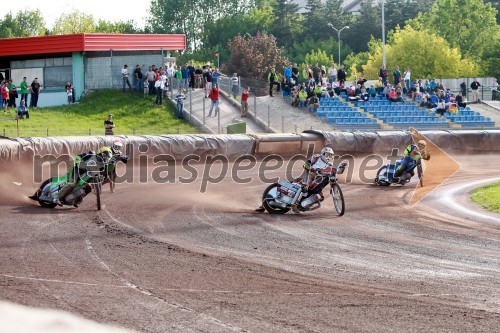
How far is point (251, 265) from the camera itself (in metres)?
11.3

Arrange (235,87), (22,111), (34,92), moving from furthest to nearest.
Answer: (235,87) < (34,92) < (22,111)

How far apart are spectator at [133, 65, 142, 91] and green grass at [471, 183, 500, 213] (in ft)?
72.0

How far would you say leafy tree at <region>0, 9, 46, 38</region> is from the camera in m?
131

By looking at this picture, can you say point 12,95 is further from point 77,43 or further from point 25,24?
point 25,24

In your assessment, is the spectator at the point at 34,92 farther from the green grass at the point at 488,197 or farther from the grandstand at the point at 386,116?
the green grass at the point at 488,197

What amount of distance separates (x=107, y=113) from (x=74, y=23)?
78271 millimetres

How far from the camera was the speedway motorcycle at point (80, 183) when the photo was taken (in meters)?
17.8

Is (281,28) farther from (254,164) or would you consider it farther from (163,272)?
(163,272)

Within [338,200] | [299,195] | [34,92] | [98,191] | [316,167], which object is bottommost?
[338,200]

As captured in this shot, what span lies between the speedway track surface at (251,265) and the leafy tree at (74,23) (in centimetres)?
9722

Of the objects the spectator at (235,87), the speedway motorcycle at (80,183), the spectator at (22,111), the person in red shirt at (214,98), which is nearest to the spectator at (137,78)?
the spectator at (235,87)

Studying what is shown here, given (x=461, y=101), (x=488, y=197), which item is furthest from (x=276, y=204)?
(x=461, y=101)

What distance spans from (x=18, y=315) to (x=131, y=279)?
3818 mm

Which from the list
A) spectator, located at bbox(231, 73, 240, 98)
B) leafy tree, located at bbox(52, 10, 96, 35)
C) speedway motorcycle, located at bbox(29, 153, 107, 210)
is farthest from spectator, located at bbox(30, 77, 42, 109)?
leafy tree, located at bbox(52, 10, 96, 35)
